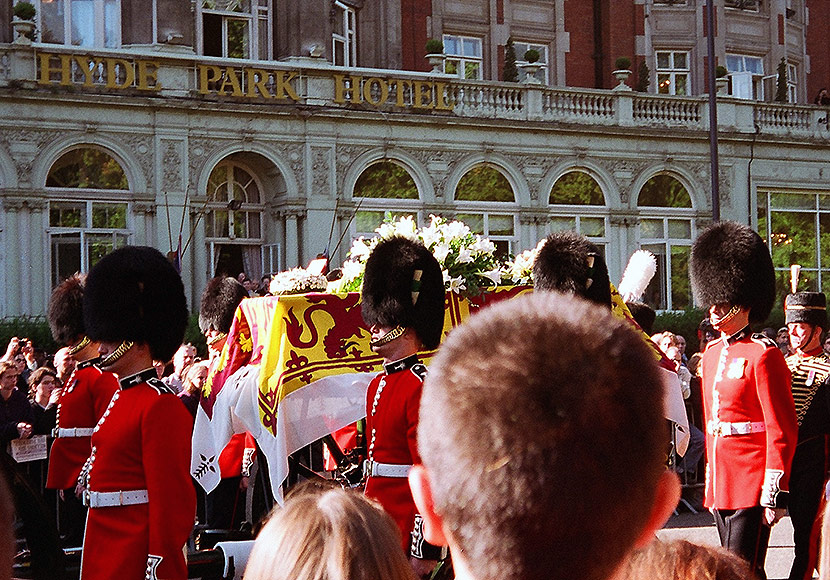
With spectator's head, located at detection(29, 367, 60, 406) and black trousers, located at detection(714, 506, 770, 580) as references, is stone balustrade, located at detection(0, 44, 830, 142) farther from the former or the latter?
black trousers, located at detection(714, 506, 770, 580)

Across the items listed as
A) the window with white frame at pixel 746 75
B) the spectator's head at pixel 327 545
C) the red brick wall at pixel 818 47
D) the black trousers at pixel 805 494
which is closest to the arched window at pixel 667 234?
the window with white frame at pixel 746 75

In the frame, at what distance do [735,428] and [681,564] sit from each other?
3950mm

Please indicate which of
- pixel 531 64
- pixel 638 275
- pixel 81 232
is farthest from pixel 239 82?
pixel 638 275

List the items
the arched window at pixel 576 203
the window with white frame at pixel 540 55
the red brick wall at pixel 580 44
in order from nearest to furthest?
1. the arched window at pixel 576 203
2. the window with white frame at pixel 540 55
3. the red brick wall at pixel 580 44

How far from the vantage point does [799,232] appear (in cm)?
2753

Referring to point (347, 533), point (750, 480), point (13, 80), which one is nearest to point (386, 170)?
point (13, 80)

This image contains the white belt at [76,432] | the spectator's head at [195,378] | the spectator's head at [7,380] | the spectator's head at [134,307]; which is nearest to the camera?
the spectator's head at [134,307]

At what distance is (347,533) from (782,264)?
2661cm

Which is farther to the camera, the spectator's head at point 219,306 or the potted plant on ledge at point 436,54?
the potted plant on ledge at point 436,54

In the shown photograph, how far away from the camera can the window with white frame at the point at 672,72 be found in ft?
94.3

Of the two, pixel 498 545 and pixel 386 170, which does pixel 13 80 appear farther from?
pixel 498 545

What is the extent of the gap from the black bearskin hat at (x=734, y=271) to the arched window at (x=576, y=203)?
57.8 ft

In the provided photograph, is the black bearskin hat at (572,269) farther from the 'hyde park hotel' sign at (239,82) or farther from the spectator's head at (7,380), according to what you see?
the 'hyde park hotel' sign at (239,82)

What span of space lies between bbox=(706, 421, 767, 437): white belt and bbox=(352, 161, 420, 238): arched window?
54.1 feet
